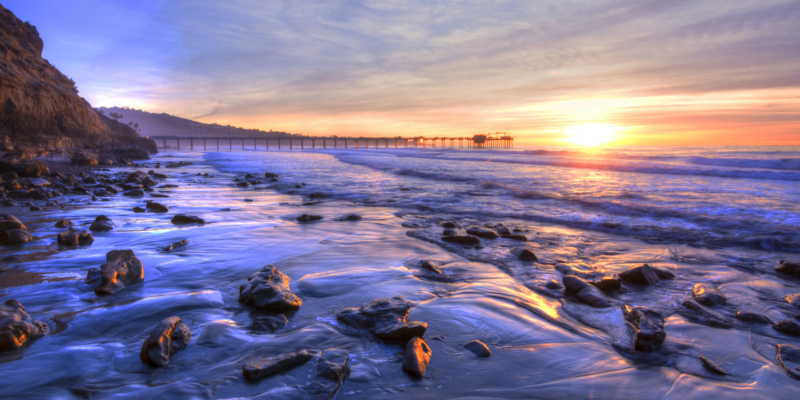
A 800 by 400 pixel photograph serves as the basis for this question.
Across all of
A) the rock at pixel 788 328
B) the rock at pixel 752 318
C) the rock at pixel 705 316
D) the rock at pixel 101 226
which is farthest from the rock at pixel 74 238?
the rock at pixel 788 328

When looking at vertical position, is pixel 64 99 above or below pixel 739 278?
above

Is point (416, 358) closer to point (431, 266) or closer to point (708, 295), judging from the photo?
point (431, 266)

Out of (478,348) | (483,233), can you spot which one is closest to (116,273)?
(478,348)

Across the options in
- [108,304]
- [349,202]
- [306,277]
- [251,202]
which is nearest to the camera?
[108,304]

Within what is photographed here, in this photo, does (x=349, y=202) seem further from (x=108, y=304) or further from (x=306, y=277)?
(x=108, y=304)

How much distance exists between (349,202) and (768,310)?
7.26 metres

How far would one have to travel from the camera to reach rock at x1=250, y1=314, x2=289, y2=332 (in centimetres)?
233

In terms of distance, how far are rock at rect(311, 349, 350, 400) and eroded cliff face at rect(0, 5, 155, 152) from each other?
67.0ft

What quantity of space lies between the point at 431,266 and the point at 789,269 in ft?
12.0

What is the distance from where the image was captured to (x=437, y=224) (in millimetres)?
6051

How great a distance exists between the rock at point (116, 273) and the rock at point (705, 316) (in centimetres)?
450

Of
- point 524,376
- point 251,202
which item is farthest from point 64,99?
point 524,376

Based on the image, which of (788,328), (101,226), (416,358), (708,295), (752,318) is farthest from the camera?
(101,226)

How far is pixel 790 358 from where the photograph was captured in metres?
2.12
